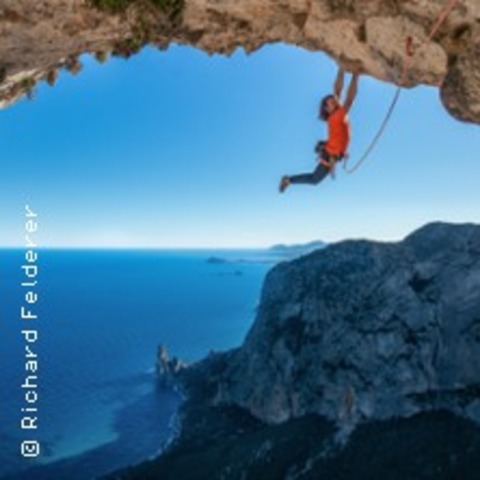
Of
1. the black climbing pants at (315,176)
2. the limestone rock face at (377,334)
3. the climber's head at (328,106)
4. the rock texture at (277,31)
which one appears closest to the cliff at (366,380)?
the limestone rock face at (377,334)

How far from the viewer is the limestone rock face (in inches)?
3583

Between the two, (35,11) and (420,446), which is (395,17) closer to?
(35,11)

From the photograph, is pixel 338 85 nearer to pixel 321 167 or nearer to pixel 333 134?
pixel 333 134

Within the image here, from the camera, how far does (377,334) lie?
96.0 m

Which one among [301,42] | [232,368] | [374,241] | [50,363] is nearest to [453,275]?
[374,241]

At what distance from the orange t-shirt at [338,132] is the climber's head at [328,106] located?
0.32 feet

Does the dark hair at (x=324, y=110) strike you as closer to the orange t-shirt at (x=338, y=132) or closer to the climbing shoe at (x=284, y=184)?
the orange t-shirt at (x=338, y=132)

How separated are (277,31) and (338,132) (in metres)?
3.26

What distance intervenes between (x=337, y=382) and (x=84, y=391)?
68.7m

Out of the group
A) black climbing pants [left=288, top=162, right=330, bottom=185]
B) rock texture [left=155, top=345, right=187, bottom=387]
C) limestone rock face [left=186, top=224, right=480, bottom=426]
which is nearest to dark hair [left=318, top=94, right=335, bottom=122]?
black climbing pants [left=288, top=162, right=330, bottom=185]

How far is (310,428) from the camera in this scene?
98438mm

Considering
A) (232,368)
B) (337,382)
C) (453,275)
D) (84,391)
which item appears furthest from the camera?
(84,391)

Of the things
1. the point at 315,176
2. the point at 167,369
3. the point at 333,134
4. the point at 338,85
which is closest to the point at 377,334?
the point at 167,369

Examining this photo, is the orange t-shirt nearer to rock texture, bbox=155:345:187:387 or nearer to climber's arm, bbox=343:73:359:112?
climber's arm, bbox=343:73:359:112
